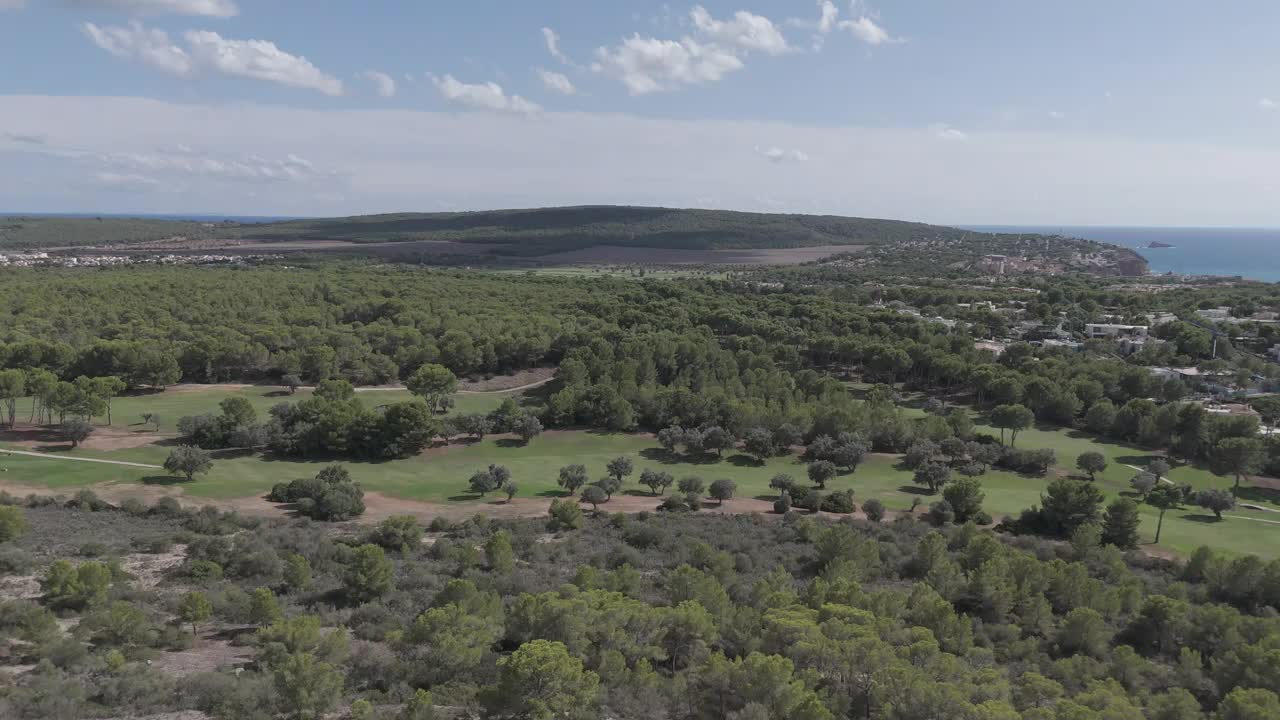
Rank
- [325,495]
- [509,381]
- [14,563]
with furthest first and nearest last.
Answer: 1. [509,381]
2. [325,495]
3. [14,563]

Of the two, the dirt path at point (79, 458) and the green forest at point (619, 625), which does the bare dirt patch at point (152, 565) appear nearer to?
the green forest at point (619, 625)

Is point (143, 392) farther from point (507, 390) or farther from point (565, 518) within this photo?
point (565, 518)

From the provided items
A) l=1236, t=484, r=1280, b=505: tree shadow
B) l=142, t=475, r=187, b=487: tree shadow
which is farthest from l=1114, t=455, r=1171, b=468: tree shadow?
l=142, t=475, r=187, b=487: tree shadow

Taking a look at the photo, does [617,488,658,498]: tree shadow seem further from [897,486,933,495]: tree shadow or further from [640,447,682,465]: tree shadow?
[897,486,933,495]: tree shadow

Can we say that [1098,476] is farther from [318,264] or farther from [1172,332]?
[318,264]

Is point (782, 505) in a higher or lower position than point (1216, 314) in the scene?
lower

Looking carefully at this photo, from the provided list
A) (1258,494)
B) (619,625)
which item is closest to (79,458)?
(619,625)
